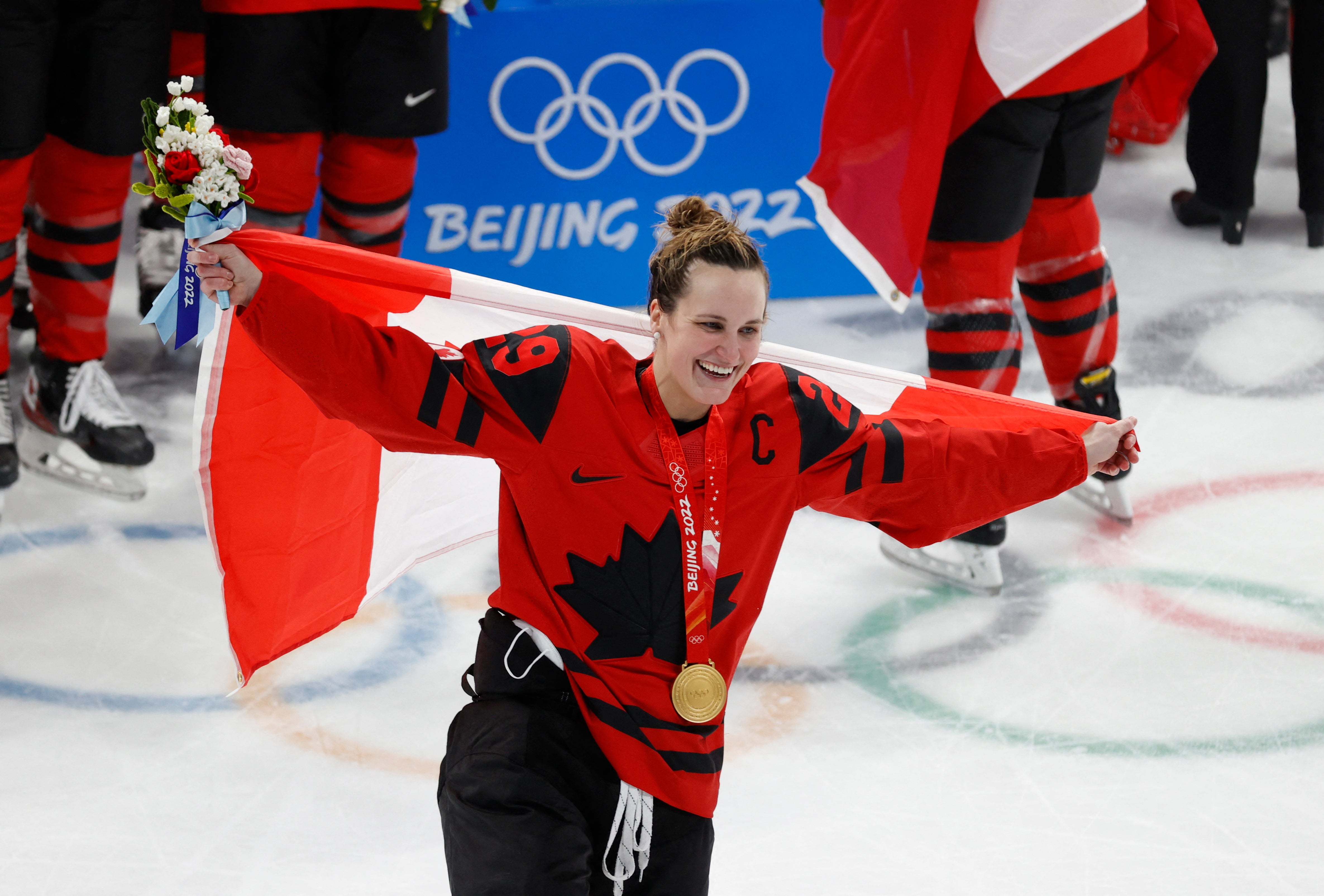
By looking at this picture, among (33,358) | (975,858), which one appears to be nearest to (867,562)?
(975,858)

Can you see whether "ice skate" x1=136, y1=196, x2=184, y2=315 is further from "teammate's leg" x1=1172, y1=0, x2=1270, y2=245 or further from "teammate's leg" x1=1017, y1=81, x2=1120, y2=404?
"teammate's leg" x1=1172, y1=0, x2=1270, y2=245

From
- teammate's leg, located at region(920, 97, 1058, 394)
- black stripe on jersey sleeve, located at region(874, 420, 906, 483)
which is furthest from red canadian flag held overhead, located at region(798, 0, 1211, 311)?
black stripe on jersey sleeve, located at region(874, 420, 906, 483)

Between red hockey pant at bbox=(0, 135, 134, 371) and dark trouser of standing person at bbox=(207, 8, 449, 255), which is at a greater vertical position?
dark trouser of standing person at bbox=(207, 8, 449, 255)

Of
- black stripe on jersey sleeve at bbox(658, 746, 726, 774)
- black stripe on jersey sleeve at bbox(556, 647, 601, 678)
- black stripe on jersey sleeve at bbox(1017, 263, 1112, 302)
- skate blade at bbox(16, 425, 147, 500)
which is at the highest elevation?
black stripe on jersey sleeve at bbox(1017, 263, 1112, 302)

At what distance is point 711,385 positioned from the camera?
201 centimetres

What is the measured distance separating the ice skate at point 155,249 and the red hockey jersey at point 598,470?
9.27 feet

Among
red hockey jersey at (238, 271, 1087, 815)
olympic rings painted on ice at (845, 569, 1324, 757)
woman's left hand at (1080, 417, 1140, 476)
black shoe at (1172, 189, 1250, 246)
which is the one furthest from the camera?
black shoe at (1172, 189, 1250, 246)

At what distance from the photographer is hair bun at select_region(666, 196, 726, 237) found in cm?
210

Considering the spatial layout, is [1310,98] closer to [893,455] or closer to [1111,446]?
[1111,446]

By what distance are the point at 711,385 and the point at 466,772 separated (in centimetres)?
62

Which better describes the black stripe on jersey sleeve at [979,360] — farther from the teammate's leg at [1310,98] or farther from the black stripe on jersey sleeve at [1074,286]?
the teammate's leg at [1310,98]

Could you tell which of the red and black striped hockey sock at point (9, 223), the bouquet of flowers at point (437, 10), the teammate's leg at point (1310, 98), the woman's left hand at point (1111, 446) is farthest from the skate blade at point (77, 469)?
the teammate's leg at point (1310, 98)

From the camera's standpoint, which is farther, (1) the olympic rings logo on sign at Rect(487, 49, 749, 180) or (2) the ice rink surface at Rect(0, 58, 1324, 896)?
(1) the olympic rings logo on sign at Rect(487, 49, 749, 180)

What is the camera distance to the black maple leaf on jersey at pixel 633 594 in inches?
81.6
